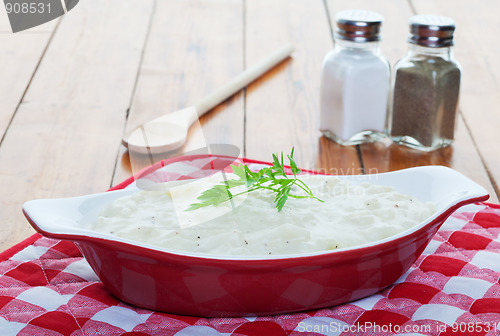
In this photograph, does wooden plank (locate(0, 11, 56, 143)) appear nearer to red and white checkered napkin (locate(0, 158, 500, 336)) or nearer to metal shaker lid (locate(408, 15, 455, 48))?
red and white checkered napkin (locate(0, 158, 500, 336))

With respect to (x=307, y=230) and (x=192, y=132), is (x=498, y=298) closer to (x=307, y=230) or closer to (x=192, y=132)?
(x=307, y=230)

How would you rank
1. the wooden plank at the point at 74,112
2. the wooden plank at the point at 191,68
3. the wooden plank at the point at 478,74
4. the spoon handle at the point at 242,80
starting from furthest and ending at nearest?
the spoon handle at the point at 242,80 → the wooden plank at the point at 191,68 → the wooden plank at the point at 478,74 → the wooden plank at the point at 74,112

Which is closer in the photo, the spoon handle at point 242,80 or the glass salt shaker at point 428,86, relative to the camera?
the glass salt shaker at point 428,86

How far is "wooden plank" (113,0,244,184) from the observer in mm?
1586

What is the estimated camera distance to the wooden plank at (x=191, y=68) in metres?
1.59

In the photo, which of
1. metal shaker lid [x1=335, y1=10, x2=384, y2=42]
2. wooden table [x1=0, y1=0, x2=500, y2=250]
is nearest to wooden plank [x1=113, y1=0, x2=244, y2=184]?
wooden table [x1=0, y1=0, x2=500, y2=250]

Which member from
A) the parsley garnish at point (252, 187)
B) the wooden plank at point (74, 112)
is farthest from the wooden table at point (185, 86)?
the parsley garnish at point (252, 187)

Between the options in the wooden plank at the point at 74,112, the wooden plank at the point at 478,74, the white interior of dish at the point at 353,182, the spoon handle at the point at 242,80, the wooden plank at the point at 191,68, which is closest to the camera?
the white interior of dish at the point at 353,182

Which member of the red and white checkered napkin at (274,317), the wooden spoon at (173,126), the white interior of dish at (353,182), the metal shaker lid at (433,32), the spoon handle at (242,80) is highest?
the metal shaker lid at (433,32)

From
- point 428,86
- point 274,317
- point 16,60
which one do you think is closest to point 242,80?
point 428,86

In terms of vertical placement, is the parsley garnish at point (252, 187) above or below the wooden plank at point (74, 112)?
above

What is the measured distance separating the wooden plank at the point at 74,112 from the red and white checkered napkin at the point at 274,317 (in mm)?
169

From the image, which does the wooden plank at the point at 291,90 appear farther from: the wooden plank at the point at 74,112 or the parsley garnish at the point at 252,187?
the parsley garnish at the point at 252,187

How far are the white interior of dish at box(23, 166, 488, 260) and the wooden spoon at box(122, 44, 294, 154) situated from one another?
0.48 m
